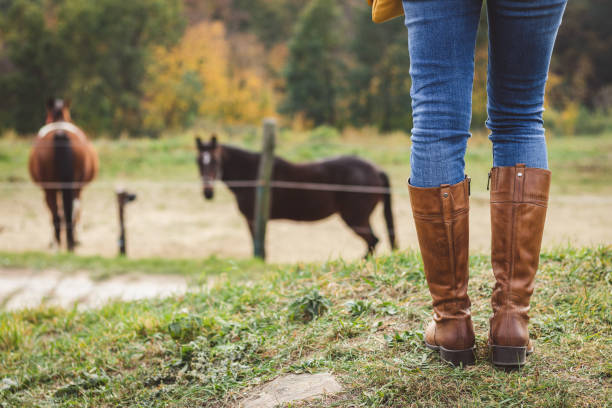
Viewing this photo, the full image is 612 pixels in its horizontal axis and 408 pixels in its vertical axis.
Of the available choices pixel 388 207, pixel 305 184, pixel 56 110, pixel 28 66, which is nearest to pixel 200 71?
pixel 28 66

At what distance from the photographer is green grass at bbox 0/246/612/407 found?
134 centimetres

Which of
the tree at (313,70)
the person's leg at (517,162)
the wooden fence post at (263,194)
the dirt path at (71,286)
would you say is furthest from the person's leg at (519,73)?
the tree at (313,70)

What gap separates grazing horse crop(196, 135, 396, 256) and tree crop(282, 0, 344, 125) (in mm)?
24895

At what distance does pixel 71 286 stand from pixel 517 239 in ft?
14.3

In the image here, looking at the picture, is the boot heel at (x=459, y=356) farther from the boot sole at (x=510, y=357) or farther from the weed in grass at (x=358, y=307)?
the weed in grass at (x=358, y=307)

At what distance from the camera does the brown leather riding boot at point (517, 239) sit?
1.40 m

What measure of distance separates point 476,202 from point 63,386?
30.3 ft

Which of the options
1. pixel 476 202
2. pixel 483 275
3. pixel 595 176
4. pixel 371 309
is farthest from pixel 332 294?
pixel 595 176

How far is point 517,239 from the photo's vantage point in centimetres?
140

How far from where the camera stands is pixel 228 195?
37.1 ft

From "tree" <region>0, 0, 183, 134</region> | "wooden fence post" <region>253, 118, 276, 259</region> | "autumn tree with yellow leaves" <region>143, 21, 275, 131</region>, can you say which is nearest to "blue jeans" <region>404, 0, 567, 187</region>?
"wooden fence post" <region>253, 118, 276, 259</region>

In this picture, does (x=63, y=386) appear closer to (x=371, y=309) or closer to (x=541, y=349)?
(x=371, y=309)

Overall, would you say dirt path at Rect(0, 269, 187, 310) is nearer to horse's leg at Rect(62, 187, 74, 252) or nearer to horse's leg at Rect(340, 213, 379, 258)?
horse's leg at Rect(62, 187, 74, 252)

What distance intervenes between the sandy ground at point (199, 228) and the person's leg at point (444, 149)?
16.4ft
